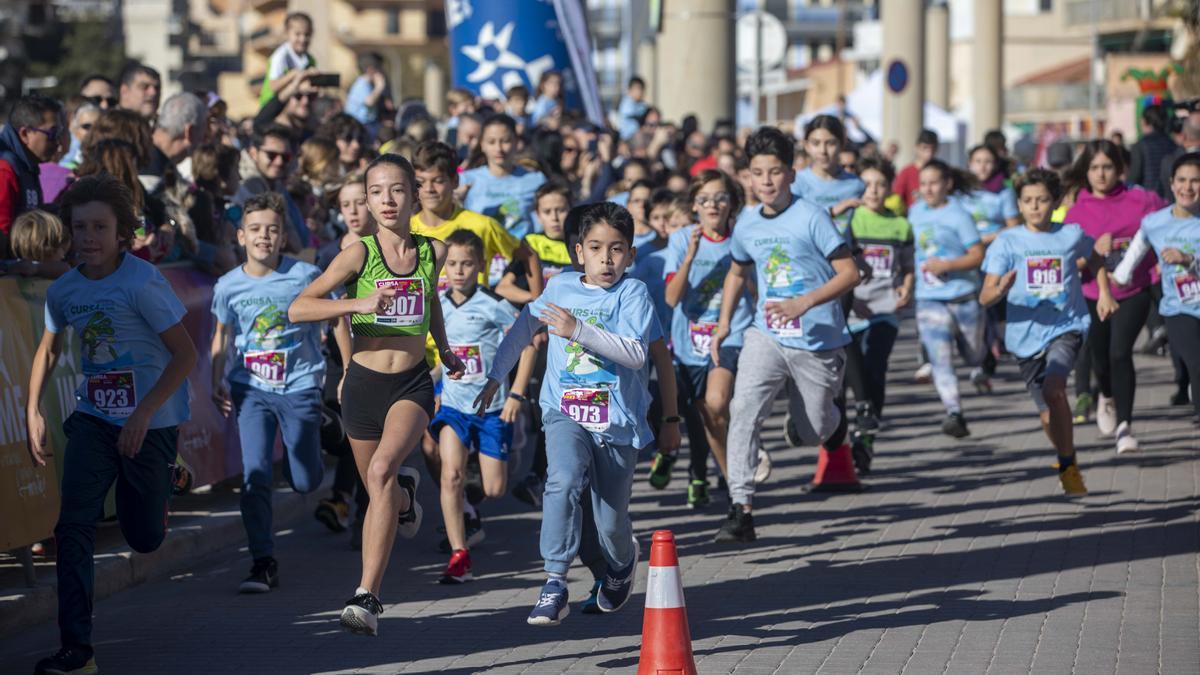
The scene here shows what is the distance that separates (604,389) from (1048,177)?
4726 mm

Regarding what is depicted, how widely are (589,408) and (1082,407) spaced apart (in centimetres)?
784

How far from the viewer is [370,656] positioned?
7.18 m

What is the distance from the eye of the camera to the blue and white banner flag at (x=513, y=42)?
18.9 meters

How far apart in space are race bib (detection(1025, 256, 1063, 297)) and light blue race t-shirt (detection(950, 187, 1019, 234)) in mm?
5092

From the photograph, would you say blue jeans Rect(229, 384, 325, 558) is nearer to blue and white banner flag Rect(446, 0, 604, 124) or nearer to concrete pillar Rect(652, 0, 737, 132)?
blue and white banner flag Rect(446, 0, 604, 124)

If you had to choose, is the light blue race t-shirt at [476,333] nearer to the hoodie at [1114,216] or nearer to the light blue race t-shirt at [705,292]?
the light blue race t-shirt at [705,292]

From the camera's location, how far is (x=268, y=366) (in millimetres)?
8672

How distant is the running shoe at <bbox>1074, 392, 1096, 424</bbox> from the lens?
47.5 ft

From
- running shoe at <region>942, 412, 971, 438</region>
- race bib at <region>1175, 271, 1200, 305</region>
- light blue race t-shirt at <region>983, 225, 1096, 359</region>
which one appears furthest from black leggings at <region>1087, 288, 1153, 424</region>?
race bib at <region>1175, 271, 1200, 305</region>

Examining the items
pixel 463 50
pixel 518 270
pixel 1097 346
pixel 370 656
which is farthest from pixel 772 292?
pixel 463 50

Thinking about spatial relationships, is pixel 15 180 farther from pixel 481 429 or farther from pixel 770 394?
pixel 770 394

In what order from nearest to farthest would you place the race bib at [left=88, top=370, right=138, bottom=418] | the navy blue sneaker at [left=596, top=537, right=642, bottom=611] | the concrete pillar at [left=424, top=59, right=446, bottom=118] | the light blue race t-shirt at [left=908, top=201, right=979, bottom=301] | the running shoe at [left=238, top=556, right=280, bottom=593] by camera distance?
the race bib at [left=88, top=370, right=138, bottom=418]
the navy blue sneaker at [left=596, top=537, right=642, bottom=611]
the running shoe at [left=238, top=556, right=280, bottom=593]
the light blue race t-shirt at [left=908, top=201, right=979, bottom=301]
the concrete pillar at [left=424, top=59, right=446, bottom=118]

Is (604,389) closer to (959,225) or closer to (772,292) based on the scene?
(772,292)

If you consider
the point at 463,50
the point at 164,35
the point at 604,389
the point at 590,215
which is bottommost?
the point at 604,389
